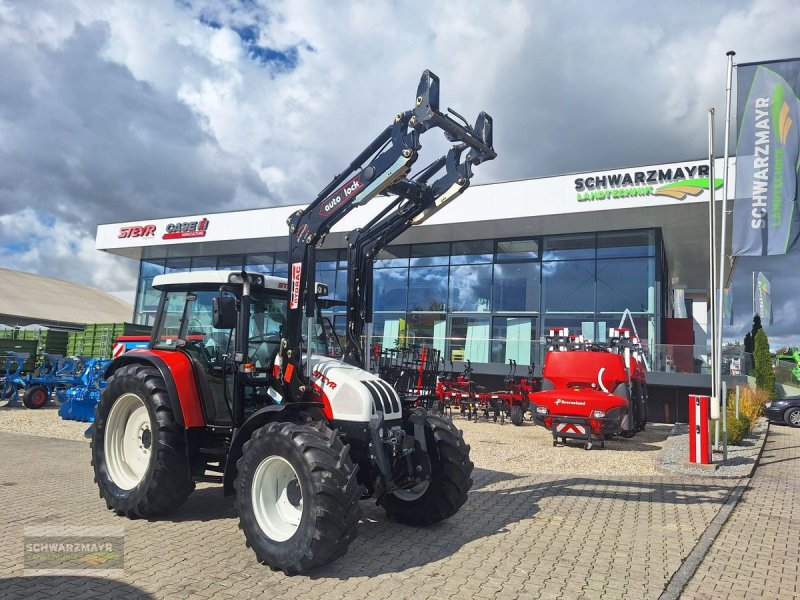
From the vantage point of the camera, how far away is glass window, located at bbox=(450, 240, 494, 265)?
22141mm

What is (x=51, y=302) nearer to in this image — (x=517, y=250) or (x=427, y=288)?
(x=427, y=288)

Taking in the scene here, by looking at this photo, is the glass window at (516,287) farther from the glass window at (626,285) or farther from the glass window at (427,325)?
the glass window at (626,285)

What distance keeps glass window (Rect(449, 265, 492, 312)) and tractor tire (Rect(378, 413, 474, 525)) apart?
53.9 feet

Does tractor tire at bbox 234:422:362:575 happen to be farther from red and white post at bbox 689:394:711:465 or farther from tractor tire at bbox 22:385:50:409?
tractor tire at bbox 22:385:50:409

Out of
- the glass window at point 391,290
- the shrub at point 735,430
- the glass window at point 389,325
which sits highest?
the glass window at point 391,290

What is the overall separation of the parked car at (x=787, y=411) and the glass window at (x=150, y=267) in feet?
85.2

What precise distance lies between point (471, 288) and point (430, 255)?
2193 millimetres

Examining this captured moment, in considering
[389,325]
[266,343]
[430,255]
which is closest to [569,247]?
[430,255]

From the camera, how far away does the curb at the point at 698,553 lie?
4.18 meters

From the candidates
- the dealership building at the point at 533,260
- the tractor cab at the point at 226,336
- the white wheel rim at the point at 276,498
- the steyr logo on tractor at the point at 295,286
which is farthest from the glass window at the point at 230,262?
the white wheel rim at the point at 276,498

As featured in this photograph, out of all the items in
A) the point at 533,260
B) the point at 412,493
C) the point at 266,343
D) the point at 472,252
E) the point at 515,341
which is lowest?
the point at 412,493

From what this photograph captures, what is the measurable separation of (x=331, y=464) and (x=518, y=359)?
14.9 meters

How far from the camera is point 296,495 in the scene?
179 inches

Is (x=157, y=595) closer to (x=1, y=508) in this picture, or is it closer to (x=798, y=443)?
(x=1, y=508)
